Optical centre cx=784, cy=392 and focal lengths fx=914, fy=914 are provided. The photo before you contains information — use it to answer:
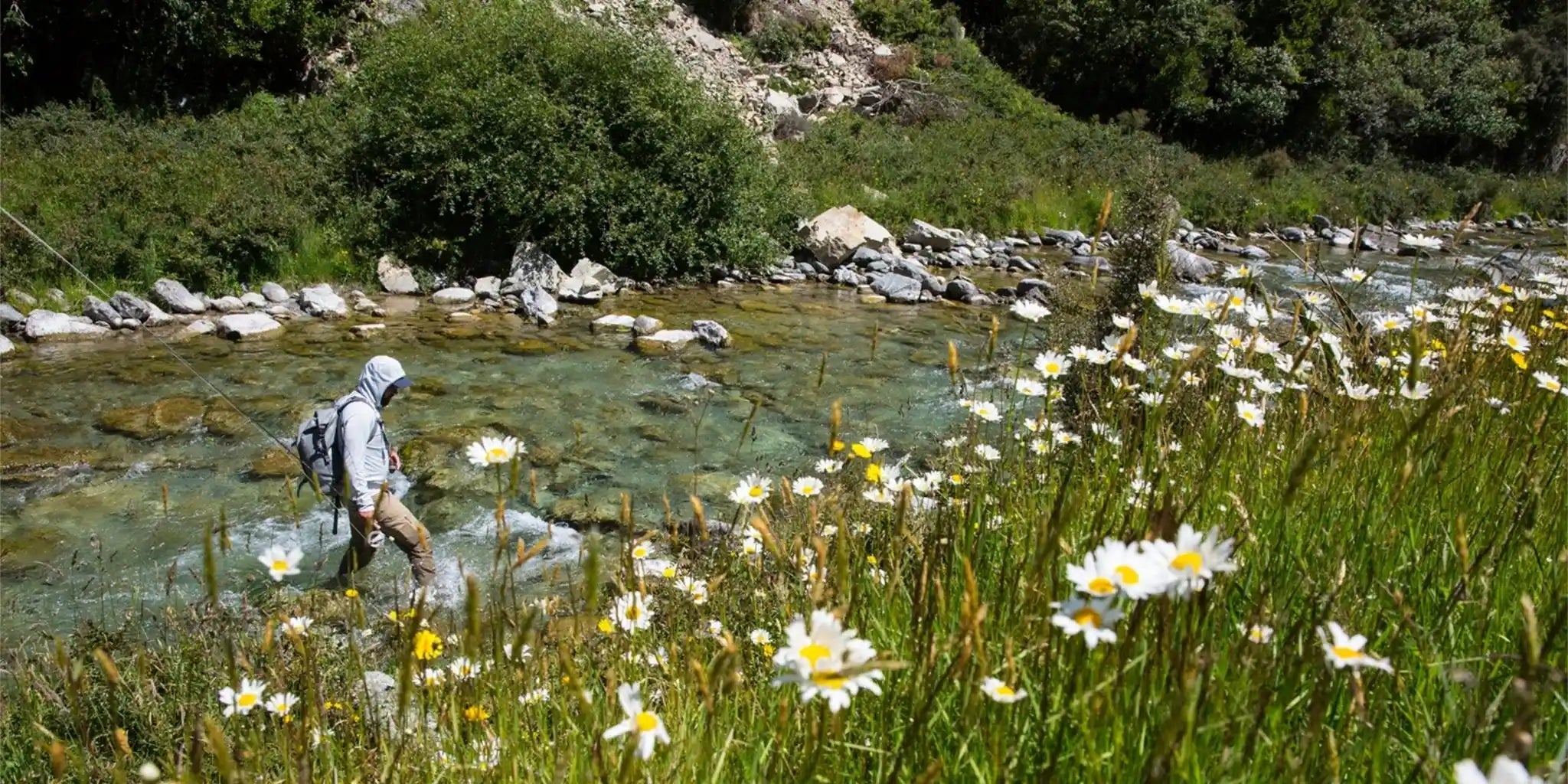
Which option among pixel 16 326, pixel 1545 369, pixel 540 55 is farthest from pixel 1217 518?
pixel 540 55

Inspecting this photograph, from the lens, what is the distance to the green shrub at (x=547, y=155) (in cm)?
1423

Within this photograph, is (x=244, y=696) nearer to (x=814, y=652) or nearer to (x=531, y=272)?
(x=814, y=652)

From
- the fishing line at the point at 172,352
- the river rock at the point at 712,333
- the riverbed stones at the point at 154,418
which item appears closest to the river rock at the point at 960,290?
the river rock at the point at 712,333

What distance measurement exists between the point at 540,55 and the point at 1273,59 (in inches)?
1074

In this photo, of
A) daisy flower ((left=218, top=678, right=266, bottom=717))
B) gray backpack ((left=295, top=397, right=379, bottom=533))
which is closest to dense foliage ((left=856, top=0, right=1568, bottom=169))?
gray backpack ((left=295, top=397, right=379, bottom=533))

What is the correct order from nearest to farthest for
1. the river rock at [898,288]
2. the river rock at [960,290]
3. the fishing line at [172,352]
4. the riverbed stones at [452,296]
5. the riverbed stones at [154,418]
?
the fishing line at [172,352] < the riverbed stones at [154,418] < the riverbed stones at [452,296] < the river rock at [898,288] < the river rock at [960,290]

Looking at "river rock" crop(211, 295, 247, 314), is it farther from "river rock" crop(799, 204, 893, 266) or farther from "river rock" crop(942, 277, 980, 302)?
"river rock" crop(942, 277, 980, 302)

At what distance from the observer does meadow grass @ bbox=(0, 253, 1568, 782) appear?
1188mm

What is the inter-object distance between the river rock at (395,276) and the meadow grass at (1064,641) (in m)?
10.2

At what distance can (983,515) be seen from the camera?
7.64ft

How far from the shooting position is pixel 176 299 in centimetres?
1142

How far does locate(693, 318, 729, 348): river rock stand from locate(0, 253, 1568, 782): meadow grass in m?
7.50

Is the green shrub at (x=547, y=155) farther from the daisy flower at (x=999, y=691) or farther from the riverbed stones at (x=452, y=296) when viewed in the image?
the daisy flower at (x=999, y=691)

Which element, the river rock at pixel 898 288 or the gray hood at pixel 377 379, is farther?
the river rock at pixel 898 288
